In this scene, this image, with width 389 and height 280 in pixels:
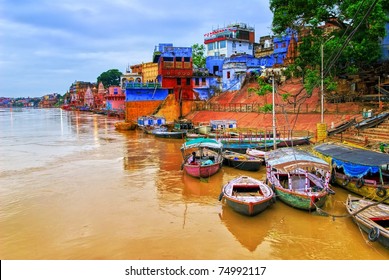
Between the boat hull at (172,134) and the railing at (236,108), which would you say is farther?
the boat hull at (172,134)

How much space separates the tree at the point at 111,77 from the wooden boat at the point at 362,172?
12280 cm

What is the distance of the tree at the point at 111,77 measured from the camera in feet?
433

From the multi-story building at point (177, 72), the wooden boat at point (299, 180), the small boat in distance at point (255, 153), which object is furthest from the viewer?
the multi-story building at point (177, 72)

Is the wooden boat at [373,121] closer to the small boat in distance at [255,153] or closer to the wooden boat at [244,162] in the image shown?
the small boat in distance at [255,153]

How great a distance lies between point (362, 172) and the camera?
15.2 metres

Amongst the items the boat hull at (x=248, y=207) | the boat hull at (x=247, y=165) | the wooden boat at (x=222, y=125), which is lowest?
the boat hull at (x=248, y=207)

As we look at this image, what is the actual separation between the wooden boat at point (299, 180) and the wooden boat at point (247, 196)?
0.86m

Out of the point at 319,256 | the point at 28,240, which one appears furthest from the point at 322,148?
the point at 28,240

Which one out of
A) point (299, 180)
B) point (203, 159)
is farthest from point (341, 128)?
point (299, 180)

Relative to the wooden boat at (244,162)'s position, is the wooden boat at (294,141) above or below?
above

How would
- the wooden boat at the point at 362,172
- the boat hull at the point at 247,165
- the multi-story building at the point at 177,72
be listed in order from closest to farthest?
1. the wooden boat at the point at 362,172
2. the boat hull at the point at 247,165
3. the multi-story building at the point at 177,72

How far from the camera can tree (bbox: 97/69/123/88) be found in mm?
131875

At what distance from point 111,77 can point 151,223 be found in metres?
125

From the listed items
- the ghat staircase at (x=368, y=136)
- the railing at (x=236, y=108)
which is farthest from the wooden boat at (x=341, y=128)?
the railing at (x=236, y=108)
